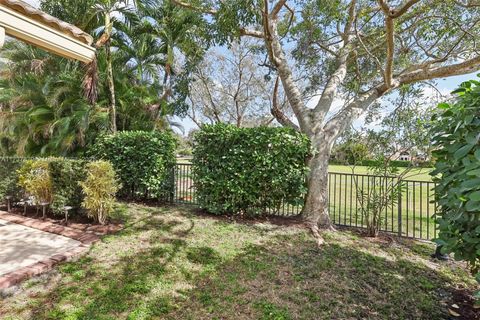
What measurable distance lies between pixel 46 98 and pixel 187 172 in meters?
6.63

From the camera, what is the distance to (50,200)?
5.62 meters

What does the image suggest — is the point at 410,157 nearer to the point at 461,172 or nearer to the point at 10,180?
the point at 461,172

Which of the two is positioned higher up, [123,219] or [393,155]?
[393,155]

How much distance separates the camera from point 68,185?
5.43 meters

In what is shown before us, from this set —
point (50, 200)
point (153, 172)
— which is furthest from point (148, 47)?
point (50, 200)

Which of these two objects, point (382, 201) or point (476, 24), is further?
point (476, 24)

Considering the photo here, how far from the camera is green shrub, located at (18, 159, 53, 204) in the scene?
556 cm

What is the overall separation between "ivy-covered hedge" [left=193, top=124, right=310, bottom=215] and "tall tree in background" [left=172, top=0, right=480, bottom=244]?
482mm

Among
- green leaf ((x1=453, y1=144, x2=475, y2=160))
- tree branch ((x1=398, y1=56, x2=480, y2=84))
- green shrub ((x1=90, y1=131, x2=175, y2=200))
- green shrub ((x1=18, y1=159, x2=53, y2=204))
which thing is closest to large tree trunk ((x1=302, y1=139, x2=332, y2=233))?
tree branch ((x1=398, y1=56, x2=480, y2=84))

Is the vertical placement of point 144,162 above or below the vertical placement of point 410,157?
below

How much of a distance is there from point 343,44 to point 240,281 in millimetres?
7041

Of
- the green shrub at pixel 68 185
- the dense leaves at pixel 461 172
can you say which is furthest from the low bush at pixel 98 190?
the dense leaves at pixel 461 172

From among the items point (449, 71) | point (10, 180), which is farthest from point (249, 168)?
point (10, 180)

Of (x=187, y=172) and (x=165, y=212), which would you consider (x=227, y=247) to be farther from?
(x=187, y=172)
